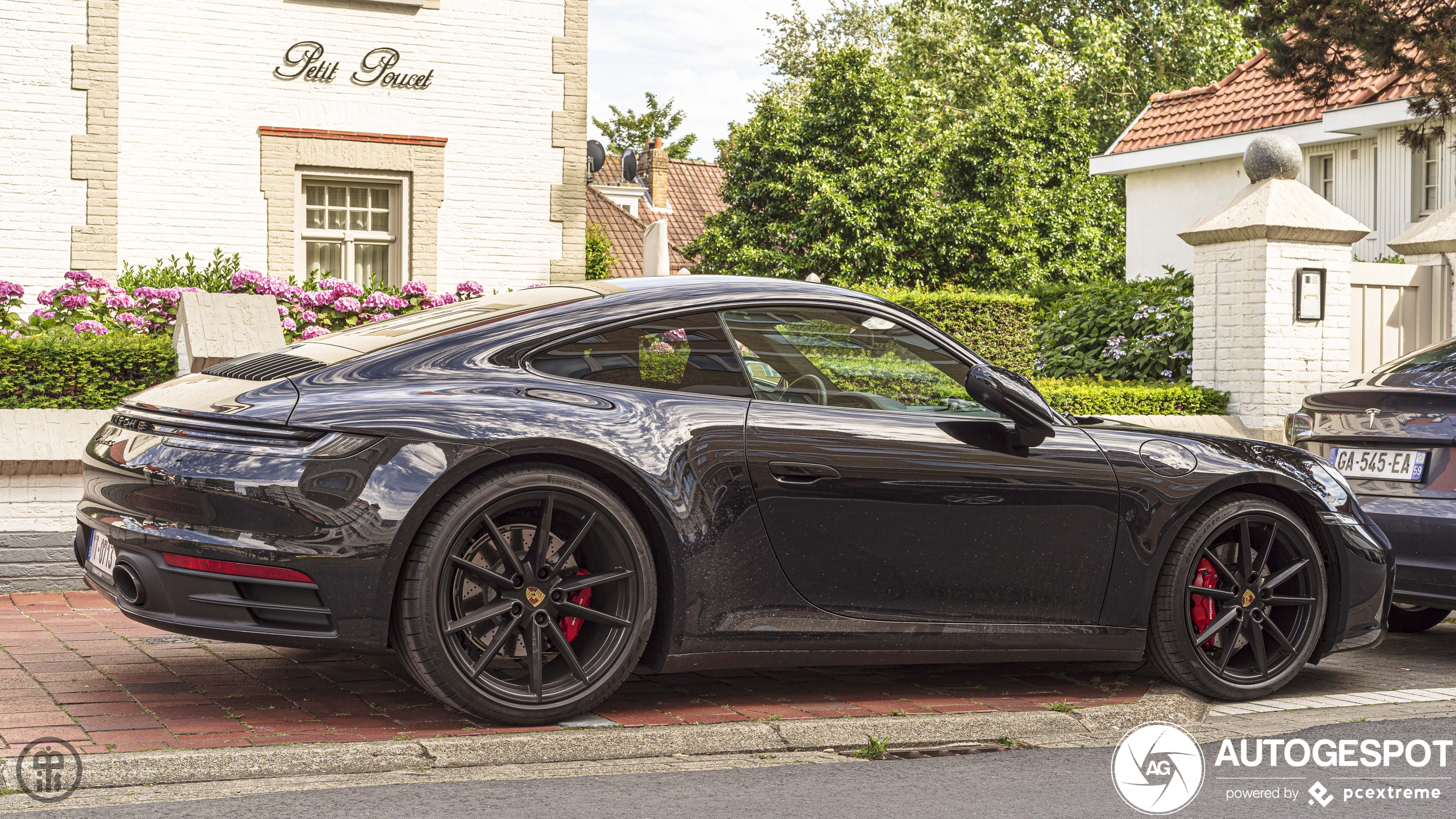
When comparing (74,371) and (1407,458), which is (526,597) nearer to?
(1407,458)

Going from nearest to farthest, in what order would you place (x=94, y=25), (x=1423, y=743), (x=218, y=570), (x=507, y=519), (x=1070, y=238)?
(x=218, y=570), (x=507, y=519), (x=1423, y=743), (x=94, y=25), (x=1070, y=238)

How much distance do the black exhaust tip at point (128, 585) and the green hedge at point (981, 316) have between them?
12.5m

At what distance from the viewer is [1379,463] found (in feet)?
20.2

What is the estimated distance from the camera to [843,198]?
85.1 ft

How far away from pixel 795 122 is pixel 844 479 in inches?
900

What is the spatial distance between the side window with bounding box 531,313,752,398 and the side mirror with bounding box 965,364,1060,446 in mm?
828

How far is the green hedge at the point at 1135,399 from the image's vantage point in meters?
10.3

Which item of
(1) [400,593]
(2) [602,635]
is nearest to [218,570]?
(1) [400,593]

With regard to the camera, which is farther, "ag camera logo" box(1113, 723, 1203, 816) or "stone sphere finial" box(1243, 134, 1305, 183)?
"stone sphere finial" box(1243, 134, 1305, 183)

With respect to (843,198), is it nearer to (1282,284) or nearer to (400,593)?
(1282,284)

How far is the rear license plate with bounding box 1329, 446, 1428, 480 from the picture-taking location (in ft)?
19.8

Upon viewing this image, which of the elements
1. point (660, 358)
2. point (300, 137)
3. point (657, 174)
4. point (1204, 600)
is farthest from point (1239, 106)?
point (657, 174)

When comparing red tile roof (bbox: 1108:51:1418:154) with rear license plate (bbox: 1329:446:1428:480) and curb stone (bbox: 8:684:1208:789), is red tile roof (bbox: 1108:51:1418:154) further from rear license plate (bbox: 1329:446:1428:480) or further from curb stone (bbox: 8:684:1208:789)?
curb stone (bbox: 8:684:1208:789)

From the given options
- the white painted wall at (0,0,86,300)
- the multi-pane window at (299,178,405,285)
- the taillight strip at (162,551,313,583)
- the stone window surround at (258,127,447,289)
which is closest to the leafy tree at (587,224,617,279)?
the multi-pane window at (299,178,405,285)
